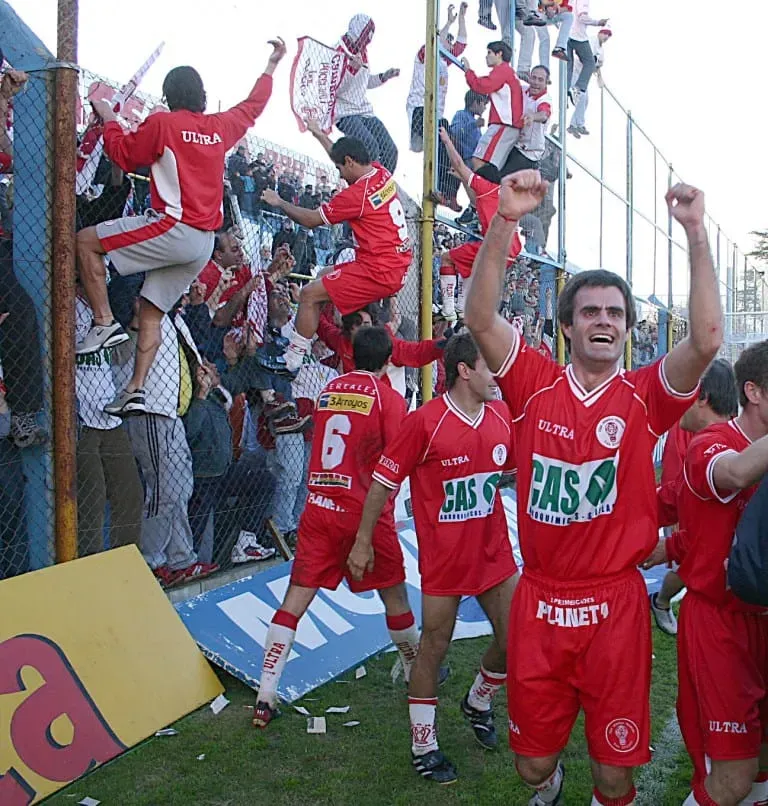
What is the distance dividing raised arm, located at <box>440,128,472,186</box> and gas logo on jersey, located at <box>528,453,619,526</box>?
19.0 ft

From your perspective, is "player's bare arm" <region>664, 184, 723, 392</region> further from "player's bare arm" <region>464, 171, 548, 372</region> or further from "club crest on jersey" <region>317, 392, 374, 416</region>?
"club crest on jersey" <region>317, 392, 374, 416</region>

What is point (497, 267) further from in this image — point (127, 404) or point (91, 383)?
point (91, 383)

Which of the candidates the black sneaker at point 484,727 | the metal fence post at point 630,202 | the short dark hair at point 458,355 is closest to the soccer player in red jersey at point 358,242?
the short dark hair at point 458,355

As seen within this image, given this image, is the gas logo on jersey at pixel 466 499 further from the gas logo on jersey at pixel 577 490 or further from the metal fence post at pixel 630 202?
the metal fence post at pixel 630 202

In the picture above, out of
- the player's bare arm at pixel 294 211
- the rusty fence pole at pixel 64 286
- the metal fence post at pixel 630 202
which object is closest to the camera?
the rusty fence pole at pixel 64 286

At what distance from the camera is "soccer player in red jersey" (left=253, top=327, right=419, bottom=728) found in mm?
4828

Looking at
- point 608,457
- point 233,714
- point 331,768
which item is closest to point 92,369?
point 233,714

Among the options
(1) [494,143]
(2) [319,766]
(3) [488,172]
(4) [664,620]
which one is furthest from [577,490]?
(1) [494,143]

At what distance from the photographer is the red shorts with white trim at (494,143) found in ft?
30.4

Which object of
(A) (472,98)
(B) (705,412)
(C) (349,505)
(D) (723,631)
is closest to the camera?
(D) (723,631)

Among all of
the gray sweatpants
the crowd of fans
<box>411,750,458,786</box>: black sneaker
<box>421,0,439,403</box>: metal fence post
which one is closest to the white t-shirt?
the crowd of fans

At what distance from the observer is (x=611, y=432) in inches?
114

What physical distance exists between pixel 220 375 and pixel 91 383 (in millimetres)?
1181

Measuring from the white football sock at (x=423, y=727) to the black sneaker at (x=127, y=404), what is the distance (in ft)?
7.84
